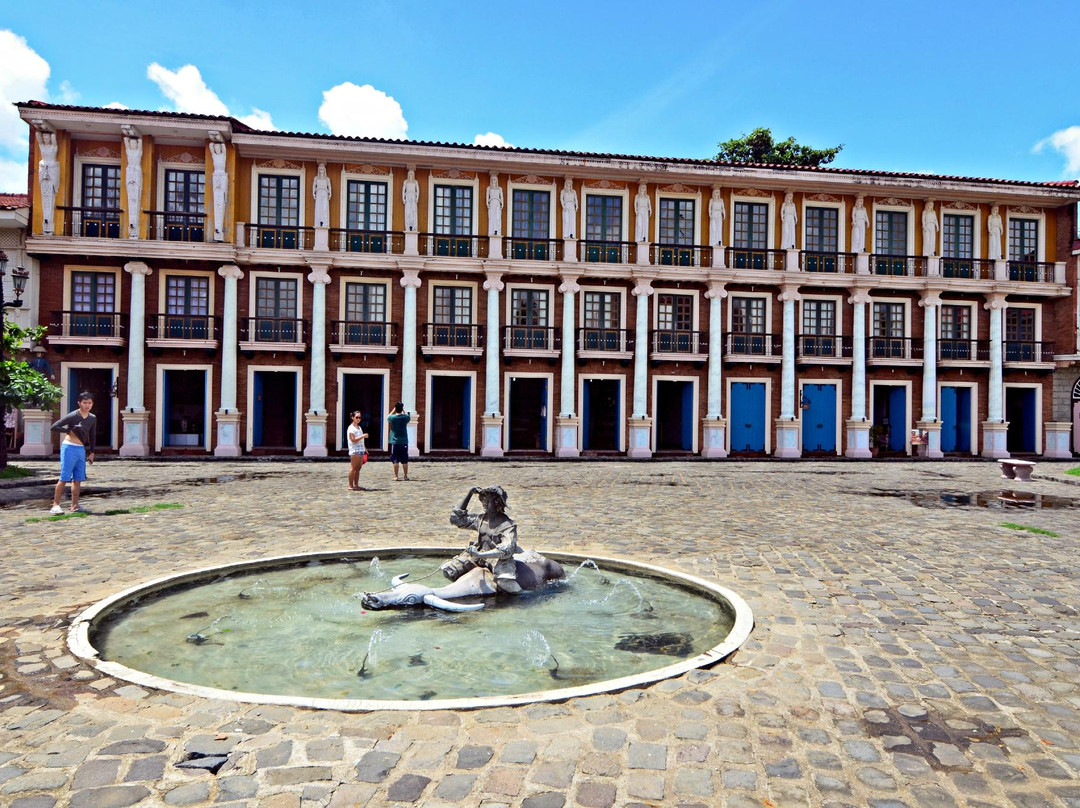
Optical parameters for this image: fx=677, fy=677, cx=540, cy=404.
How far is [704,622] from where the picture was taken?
546cm

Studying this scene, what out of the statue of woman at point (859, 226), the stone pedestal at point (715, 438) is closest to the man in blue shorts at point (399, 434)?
the stone pedestal at point (715, 438)

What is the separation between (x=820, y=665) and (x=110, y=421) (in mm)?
26565

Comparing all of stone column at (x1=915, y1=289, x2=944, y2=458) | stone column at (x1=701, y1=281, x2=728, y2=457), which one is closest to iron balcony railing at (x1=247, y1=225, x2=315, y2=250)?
stone column at (x1=701, y1=281, x2=728, y2=457)

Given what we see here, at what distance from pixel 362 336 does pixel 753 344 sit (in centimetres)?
1439

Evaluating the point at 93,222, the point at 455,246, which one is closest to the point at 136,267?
the point at 93,222

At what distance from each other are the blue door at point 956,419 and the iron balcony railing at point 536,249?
53.4 feet

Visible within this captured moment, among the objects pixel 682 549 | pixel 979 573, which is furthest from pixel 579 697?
pixel 979 573

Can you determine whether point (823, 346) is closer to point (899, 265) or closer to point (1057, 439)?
point (899, 265)

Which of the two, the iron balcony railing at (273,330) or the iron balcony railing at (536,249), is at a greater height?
the iron balcony railing at (536,249)

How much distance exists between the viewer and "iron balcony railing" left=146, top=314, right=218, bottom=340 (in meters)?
22.6

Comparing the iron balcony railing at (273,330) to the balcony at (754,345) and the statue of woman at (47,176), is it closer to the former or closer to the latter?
the statue of woman at (47,176)

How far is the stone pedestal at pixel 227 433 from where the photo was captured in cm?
2239

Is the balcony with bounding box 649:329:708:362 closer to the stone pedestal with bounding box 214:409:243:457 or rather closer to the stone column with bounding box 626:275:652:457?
the stone column with bounding box 626:275:652:457

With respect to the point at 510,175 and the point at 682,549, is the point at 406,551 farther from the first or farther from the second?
the point at 510,175
